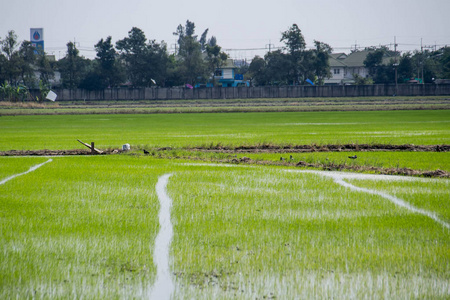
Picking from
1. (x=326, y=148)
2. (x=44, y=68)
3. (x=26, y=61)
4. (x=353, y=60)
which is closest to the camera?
(x=326, y=148)

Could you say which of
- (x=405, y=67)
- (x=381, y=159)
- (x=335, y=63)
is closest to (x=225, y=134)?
(x=381, y=159)

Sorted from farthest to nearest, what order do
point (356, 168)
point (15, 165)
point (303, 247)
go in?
point (15, 165) < point (356, 168) < point (303, 247)

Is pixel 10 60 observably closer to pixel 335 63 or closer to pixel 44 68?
pixel 44 68

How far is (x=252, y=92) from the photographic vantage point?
347 feet

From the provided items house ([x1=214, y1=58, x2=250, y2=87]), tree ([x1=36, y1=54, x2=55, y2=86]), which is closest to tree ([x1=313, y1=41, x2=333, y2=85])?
house ([x1=214, y1=58, x2=250, y2=87])

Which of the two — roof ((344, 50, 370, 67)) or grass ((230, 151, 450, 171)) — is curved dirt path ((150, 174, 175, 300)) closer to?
grass ((230, 151, 450, 171))

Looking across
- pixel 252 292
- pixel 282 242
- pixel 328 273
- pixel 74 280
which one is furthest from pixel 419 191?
pixel 74 280

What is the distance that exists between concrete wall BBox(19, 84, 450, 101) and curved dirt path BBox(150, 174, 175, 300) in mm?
94771

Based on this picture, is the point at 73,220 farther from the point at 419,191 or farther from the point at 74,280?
the point at 419,191

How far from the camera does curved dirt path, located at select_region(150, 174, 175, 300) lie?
210 inches

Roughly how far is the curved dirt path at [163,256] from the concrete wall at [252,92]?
3731 inches

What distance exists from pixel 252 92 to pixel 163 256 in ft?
328

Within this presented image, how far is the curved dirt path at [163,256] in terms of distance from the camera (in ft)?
17.5

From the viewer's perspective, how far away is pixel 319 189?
11.7 meters
